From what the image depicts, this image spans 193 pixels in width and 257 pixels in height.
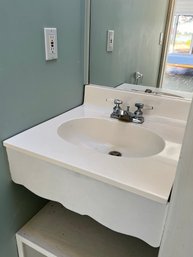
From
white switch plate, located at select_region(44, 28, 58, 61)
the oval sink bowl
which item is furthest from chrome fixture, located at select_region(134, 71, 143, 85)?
white switch plate, located at select_region(44, 28, 58, 61)

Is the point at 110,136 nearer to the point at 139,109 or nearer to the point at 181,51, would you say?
the point at 139,109

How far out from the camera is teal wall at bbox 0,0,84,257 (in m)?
0.75

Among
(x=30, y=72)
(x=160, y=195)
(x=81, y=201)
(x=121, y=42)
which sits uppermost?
(x=121, y=42)

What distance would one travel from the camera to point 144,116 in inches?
43.2

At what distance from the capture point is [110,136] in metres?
1.09

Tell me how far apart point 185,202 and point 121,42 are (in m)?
0.93

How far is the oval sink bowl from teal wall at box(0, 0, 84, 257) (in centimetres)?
13

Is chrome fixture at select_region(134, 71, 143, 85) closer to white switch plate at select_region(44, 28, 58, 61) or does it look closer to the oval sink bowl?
the oval sink bowl

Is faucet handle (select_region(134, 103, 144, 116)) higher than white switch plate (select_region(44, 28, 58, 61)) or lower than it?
lower

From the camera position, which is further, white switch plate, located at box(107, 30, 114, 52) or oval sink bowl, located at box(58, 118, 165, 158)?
white switch plate, located at box(107, 30, 114, 52)

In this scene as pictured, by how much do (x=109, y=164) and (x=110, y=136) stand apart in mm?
401

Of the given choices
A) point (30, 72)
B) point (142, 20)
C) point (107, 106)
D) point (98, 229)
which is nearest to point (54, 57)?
point (30, 72)

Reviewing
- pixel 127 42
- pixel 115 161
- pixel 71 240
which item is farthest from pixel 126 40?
pixel 71 240

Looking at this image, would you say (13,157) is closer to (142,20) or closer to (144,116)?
(144,116)
